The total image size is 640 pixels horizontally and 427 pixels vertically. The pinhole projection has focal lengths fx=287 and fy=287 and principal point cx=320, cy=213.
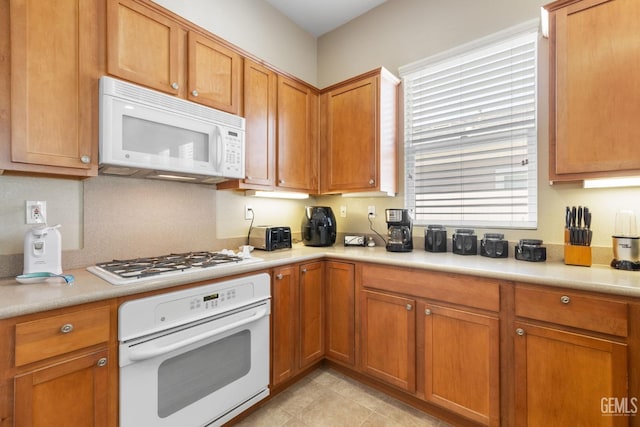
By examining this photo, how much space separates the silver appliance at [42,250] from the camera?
128 centimetres

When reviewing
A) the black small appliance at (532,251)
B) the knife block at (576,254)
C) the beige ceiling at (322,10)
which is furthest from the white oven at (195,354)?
the beige ceiling at (322,10)


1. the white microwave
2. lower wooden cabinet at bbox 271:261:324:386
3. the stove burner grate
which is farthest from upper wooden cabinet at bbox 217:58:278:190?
lower wooden cabinet at bbox 271:261:324:386

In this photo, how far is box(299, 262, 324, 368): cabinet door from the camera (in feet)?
6.53

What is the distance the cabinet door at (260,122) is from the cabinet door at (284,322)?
0.74 meters

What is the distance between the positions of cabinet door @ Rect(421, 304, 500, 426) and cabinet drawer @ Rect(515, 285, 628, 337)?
18 cm

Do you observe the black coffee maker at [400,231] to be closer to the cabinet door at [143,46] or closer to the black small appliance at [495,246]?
the black small appliance at [495,246]

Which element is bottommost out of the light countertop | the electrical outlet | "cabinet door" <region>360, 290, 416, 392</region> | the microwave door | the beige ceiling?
"cabinet door" <region>360, 290, 416, 392</region>

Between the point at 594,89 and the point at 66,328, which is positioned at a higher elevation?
the point at 594,89

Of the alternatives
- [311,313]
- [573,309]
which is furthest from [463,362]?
[311,313]

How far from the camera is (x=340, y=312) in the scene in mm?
2086

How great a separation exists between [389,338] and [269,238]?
1090 millimetres

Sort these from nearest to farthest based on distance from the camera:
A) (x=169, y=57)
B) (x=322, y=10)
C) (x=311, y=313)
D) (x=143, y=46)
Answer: (x=143, y=46) → (x=169, y=57) → (x=311, y=313) → (x=322, y=10)

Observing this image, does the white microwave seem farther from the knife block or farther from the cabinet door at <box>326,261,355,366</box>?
the knife block

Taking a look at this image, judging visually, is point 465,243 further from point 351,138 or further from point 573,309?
point 351,138
